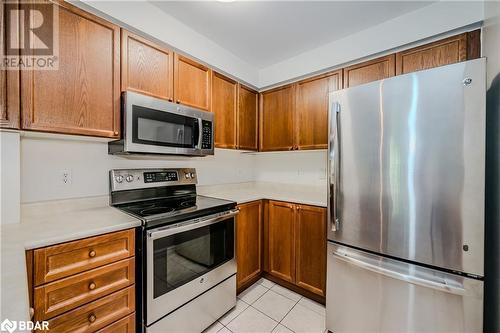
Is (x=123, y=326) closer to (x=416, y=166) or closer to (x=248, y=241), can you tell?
(x=248, y=241)

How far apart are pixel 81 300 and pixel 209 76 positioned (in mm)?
1884

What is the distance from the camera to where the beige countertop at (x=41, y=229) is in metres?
0.56

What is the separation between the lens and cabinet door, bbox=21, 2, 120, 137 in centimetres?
118

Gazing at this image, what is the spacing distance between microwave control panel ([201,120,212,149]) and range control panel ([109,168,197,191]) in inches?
15.3

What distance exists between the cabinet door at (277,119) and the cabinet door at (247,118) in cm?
9

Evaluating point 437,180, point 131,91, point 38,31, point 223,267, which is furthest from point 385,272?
point 38,31

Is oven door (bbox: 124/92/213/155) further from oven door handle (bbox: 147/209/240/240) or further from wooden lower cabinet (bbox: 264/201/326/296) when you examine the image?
wooden lower cabinet (bbox: 264/201/326/296)

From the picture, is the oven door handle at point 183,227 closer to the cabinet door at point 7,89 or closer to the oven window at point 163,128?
the oven window at point 163,128

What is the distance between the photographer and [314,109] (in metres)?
2.22

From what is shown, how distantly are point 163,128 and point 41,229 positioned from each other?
0.92 meters

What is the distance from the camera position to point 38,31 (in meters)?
1.17

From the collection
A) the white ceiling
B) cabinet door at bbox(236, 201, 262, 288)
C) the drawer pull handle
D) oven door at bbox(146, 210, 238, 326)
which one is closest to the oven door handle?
oven door at bbox(146, 210, 238, 326)

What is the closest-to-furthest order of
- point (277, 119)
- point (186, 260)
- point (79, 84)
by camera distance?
1. point (79, 84)
2. point (186, 260)
3. point (277, 119)

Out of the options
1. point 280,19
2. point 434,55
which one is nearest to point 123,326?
point 280,19
